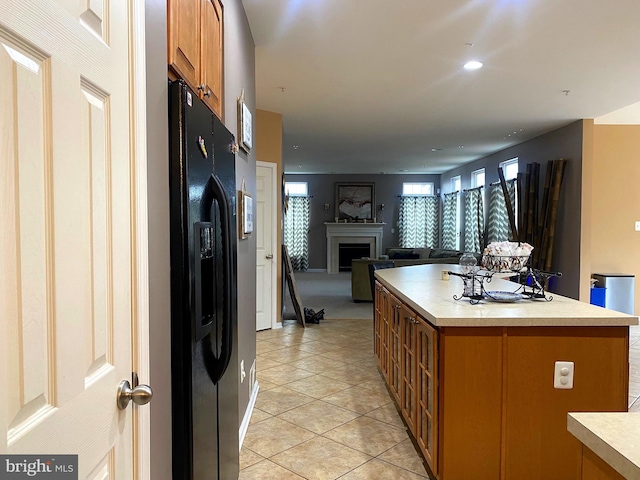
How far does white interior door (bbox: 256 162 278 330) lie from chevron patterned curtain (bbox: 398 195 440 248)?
7.27 meters

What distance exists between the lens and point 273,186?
212 inches

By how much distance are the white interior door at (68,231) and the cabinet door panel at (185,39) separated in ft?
1.14

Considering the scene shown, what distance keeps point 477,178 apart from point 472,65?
20.0ft

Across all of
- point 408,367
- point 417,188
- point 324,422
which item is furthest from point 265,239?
point 417,188

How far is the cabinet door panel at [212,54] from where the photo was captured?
174 centimetres

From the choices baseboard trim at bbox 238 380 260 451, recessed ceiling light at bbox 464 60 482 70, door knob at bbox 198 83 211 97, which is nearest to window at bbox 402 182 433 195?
recessed ceiling light at bbox 464 60 482 70

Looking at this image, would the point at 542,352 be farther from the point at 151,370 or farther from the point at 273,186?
the point at 273,186

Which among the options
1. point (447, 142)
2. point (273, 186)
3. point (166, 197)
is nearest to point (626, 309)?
point (447, 142)

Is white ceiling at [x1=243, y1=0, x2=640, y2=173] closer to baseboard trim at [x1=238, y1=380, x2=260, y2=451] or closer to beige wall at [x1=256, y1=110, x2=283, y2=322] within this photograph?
beige wall at [x1=256, y1=110, x2=283, y2=322]

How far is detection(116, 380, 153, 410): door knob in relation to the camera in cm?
95

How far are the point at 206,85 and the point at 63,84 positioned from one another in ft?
3.53

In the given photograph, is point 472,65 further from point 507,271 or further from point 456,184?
point 456,184

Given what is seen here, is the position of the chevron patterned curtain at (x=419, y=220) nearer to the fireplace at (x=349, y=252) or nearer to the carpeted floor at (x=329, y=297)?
the fireplace at (x=349, y=252)

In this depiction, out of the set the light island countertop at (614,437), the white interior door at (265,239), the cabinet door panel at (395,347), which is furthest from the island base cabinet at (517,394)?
the white interior door at (265,239)
